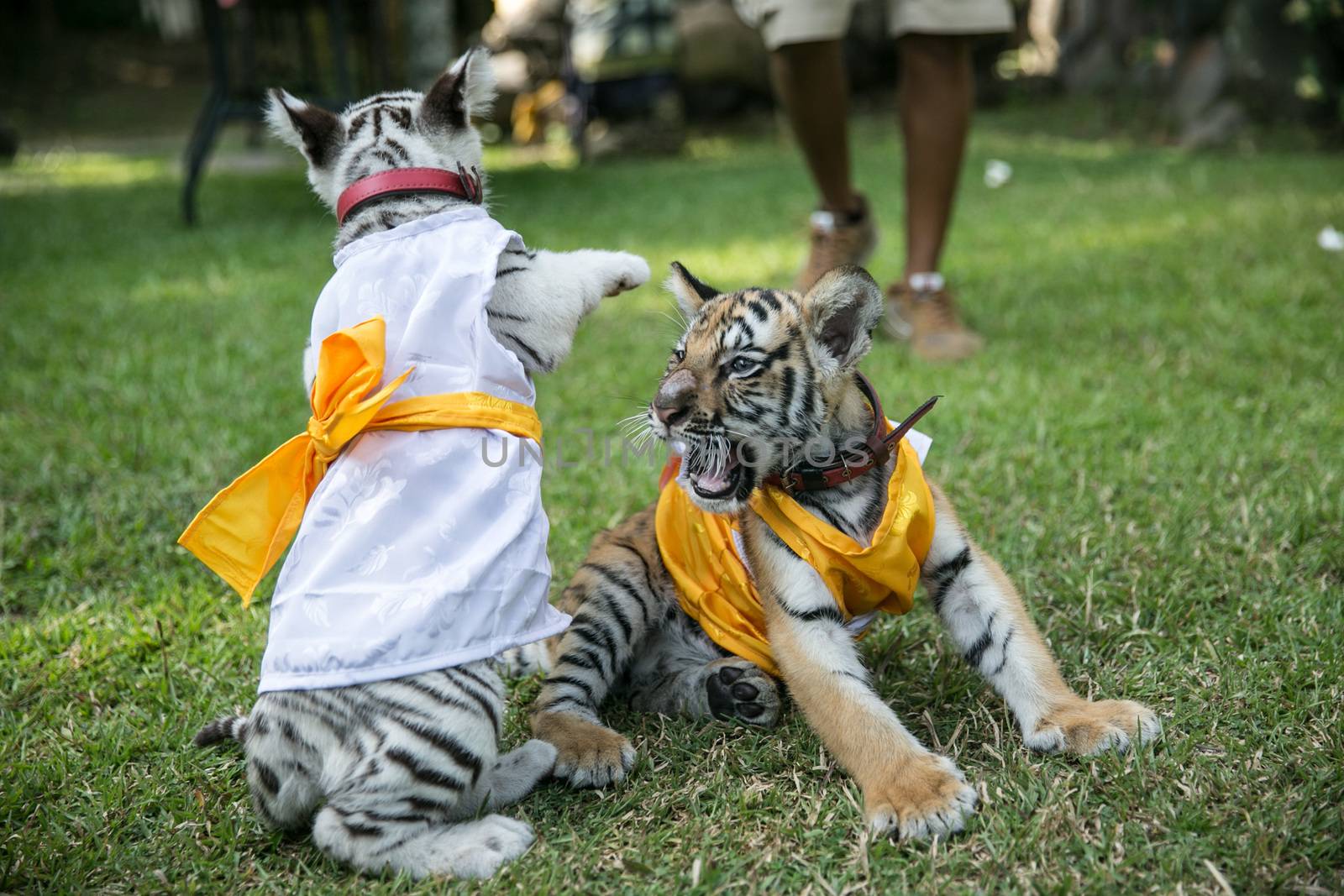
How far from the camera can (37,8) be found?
65.3 feet

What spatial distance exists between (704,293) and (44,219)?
7759 millimetres

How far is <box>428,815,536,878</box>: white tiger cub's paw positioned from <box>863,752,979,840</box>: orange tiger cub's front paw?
0.65 meters

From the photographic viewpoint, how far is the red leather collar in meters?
2.34

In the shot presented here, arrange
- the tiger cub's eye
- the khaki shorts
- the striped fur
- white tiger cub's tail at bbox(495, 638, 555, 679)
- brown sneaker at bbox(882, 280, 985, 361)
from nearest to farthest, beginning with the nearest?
the striped fur < the tiger cub's eye < white tiger cub's tail at bbox(495, 638, 555, 679) < the khaki shorts < brown sneaker at bbox(882, 280, 985, 361)

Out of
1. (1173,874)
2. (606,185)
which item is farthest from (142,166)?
(1173,874)

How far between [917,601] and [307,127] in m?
1.95

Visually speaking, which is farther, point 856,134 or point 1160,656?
point 856,134

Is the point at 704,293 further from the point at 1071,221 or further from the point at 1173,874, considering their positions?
the point at 1071,221

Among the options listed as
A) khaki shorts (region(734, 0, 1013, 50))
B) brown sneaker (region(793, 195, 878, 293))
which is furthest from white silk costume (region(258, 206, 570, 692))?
brown sneaker (region(793, 195, 878, 293))

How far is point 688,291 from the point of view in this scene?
8.29ft

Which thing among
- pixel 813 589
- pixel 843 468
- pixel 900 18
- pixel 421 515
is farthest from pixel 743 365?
pixel 900 18

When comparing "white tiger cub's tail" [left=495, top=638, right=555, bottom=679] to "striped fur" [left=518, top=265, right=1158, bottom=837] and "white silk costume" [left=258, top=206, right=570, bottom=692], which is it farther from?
"white silk costume" [left=258, top=206, right=570, bottom=692]

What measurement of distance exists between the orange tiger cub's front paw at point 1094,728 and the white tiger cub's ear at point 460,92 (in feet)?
5.96

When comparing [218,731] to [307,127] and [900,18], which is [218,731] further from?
[900,18]
